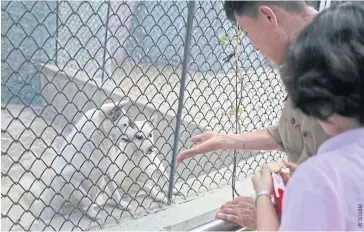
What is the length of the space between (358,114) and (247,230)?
1.71 ft

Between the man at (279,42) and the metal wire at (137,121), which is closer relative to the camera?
the man at (279,42)

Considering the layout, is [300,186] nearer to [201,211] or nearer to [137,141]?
[201,211]

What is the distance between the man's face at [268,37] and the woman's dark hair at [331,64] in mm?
477

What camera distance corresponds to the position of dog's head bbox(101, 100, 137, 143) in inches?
118

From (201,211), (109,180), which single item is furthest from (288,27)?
(109,180)

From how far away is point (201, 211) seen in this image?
2533 mm

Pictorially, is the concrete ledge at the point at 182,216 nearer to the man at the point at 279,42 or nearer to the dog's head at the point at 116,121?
the dog's head at the point at 116,121

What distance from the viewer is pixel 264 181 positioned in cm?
106

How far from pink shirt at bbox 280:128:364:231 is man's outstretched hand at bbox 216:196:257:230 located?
0.36 metres

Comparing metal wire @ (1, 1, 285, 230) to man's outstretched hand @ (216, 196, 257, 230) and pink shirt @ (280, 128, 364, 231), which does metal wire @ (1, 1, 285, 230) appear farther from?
pink shirt @ (280, 128, 364, 231)

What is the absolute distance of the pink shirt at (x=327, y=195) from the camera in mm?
758

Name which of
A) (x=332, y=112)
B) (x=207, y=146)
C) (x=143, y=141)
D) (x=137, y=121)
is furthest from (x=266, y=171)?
(x=137, y=121)

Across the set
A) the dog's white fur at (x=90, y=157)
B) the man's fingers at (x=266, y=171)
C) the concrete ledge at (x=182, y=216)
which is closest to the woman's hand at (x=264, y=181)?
the man's fingers at (x=266, y=171)

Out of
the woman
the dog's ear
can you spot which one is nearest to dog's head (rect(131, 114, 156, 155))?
the dog's ear
